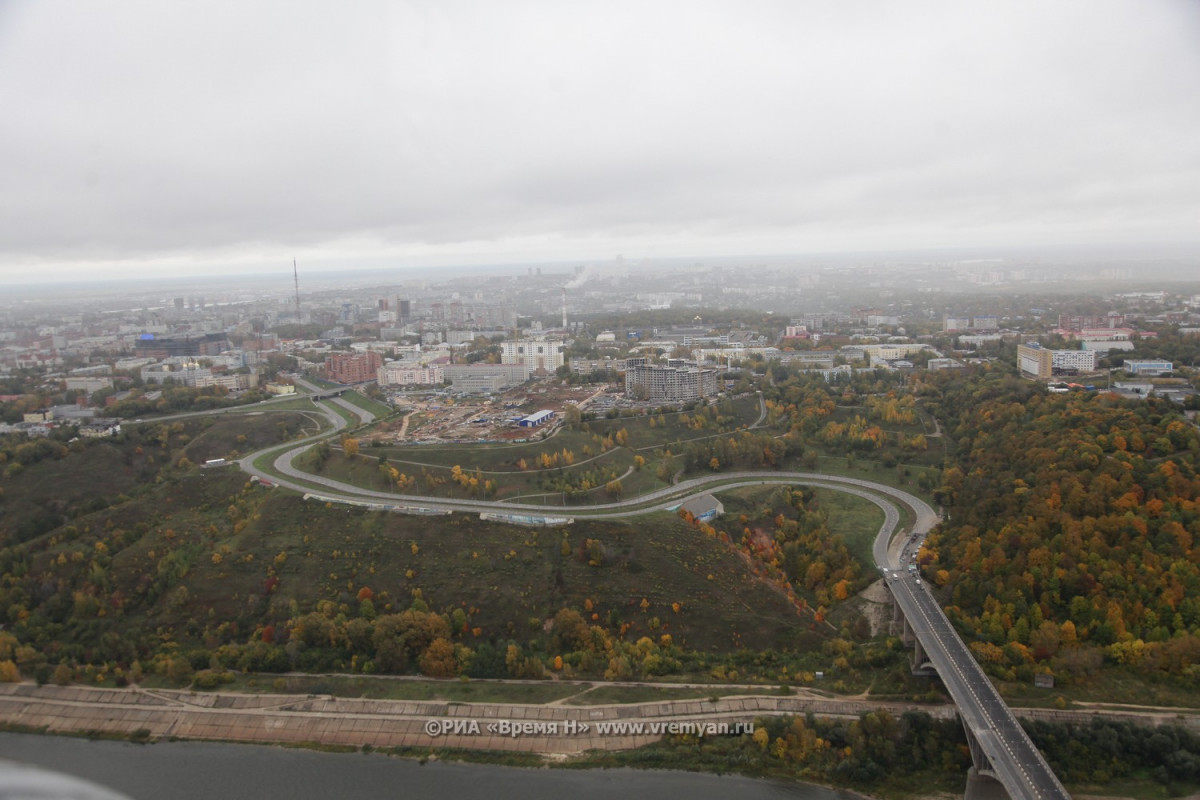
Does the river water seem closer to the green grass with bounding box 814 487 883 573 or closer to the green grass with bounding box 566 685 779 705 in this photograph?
the green grass with bounding box 566 685 779 705

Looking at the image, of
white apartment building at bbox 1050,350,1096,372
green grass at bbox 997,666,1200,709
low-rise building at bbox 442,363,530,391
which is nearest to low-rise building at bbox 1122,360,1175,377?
white apartment building at bbox 1050,350,1096,372

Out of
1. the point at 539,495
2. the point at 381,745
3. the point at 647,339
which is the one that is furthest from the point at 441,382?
the point at 381,745

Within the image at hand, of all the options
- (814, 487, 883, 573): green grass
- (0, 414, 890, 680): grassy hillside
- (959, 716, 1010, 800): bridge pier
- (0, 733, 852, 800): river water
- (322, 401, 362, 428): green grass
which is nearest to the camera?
(959, 716, 1010, 800): bridge pier

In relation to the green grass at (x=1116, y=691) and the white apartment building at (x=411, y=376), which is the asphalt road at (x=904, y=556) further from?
the white apartment building at (x=411, y=376)

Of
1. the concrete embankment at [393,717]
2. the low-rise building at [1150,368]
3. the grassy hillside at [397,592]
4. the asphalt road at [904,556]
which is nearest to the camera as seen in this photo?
the asphalt road at [904,556]

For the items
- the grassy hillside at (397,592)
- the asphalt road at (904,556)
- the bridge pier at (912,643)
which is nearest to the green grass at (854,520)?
the grassy hillside at (397,592)

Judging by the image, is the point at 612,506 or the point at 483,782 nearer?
the point at 483,782

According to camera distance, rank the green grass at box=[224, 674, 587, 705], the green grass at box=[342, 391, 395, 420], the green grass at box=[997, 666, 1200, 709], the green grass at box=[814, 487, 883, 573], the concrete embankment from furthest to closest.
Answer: the green grass at box=[342, 391, 395, 420] < the green grass at box=[814, 487, 883, 573] < the green grass at box=[224, 674, 587, 705] < the concrete embankment < the green grass at box=[997, 666, 1200, 709]

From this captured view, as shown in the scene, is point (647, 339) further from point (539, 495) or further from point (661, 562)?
point (661, 562)
